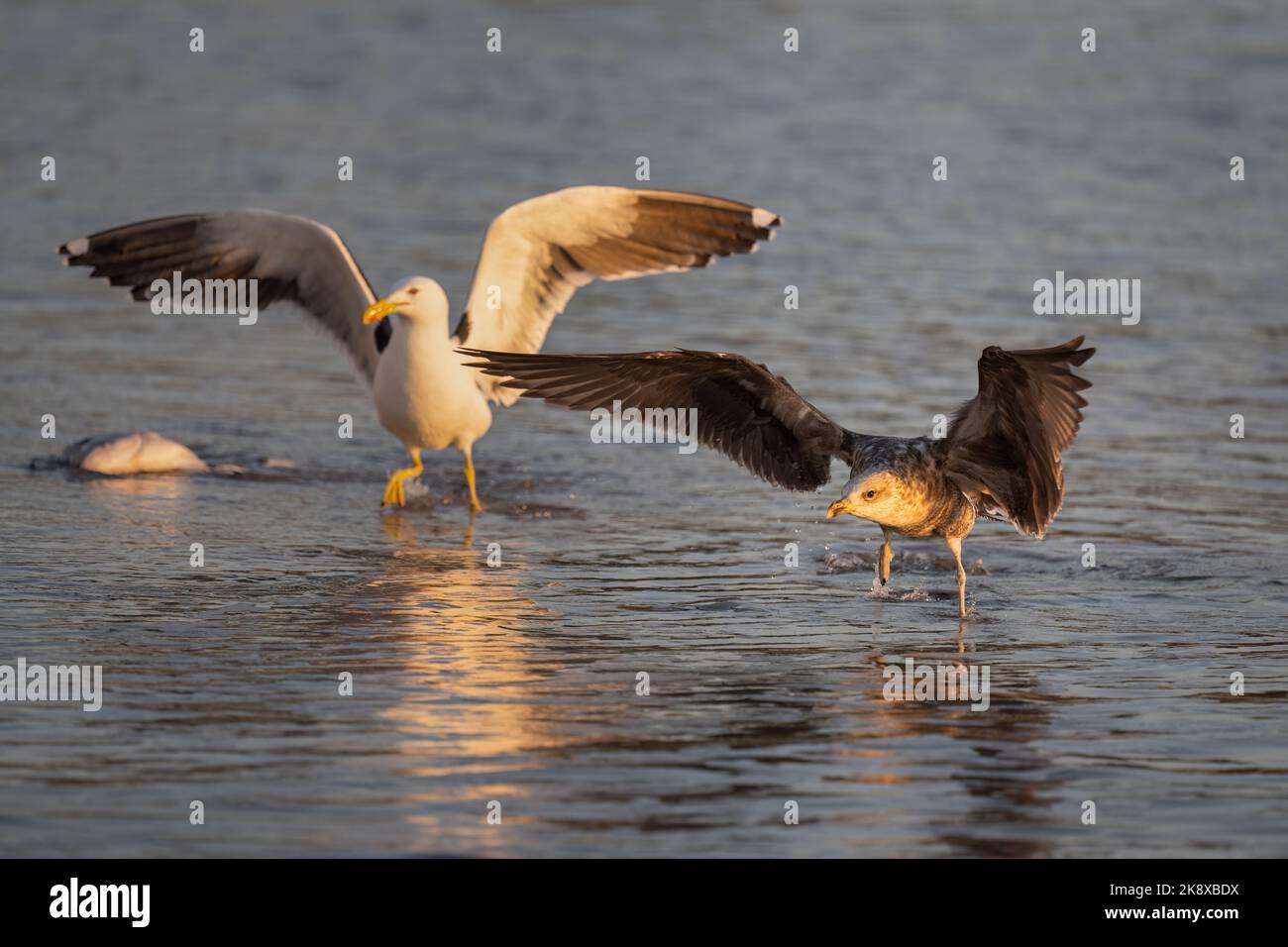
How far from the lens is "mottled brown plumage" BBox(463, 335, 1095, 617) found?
26.5 feet

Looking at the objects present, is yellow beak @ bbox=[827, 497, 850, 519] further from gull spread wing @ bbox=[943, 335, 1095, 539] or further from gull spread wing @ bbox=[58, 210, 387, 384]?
gull spread wing @ bbox=[58, 210, 387, 384]

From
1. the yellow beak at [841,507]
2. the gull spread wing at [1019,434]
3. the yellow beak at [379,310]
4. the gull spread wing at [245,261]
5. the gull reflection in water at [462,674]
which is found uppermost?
the gull spread wing at [245,261]

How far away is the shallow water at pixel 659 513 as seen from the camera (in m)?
6.17

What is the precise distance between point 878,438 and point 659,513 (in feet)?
6.94

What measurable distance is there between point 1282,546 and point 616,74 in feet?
52.0

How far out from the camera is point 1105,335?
48.0 ft

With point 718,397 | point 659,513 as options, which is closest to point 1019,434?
point 718,397

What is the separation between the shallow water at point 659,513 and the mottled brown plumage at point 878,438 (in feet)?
1.62

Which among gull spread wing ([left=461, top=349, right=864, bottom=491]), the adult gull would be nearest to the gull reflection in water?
the adult gull

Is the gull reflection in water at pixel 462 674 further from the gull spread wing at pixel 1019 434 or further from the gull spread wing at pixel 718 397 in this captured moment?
the gull spread wing at pixel 1019 434

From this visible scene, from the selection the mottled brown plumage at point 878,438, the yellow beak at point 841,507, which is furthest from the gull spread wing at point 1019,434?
the yellow beak at point 841,507

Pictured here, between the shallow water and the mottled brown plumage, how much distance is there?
1.62ft

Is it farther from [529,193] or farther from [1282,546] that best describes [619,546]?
[529,193]

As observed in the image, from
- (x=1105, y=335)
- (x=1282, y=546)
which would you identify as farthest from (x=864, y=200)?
(x=1282, y=546)
